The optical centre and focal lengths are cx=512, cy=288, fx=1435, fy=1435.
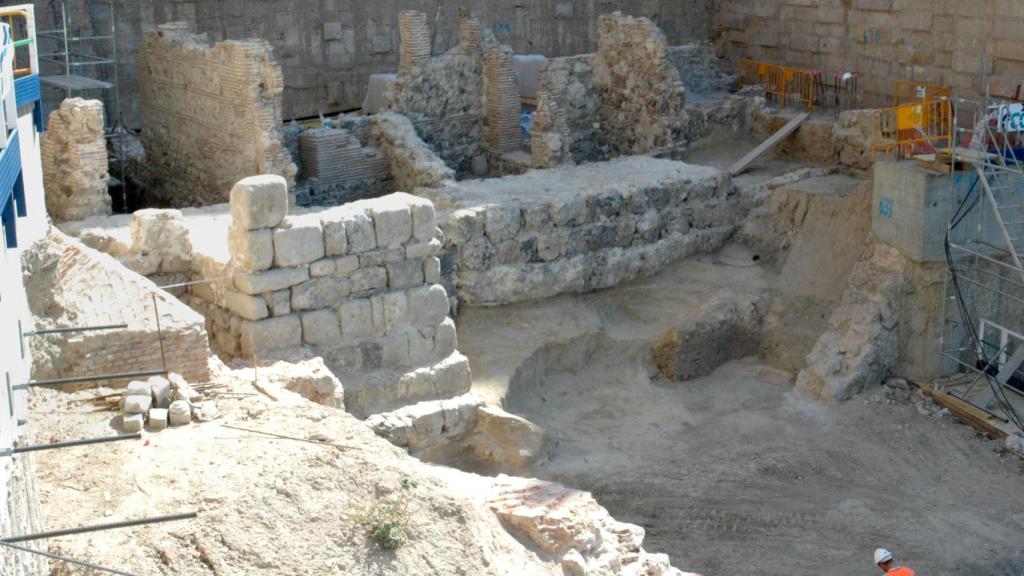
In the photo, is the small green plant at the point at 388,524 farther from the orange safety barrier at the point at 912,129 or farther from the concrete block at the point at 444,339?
the orange safety barrier at the point at 912,129

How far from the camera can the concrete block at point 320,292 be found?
12.6 metres

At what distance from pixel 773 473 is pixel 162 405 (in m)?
6.73

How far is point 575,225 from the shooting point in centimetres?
1684

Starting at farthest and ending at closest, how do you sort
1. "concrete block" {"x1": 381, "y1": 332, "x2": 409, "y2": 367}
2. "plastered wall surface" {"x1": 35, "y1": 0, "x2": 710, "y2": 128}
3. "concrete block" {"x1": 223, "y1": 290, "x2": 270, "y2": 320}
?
"plastered wall surface" {"x1": 35, "y1": 0, "x2": 710, "y2": 128}, "concrete block" {"x1": 381, "y1": 332, "x2": 409, "y2": 367}, "concrete block" {"x1": 223, "y1": 290, "x2": 270, "y2": 320}

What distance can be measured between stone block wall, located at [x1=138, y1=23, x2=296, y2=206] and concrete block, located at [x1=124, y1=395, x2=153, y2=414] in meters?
7.53

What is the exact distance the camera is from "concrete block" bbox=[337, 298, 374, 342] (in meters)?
13.0

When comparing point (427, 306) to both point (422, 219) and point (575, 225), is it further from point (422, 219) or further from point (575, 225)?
point (575, 225)

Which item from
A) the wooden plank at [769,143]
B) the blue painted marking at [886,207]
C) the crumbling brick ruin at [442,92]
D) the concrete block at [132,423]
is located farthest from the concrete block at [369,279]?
the wooden plank at [769,143]

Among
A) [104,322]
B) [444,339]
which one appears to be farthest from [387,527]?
[444,339]

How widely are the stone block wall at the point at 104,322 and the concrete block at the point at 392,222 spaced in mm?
2426

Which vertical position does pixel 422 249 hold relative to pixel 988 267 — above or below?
above

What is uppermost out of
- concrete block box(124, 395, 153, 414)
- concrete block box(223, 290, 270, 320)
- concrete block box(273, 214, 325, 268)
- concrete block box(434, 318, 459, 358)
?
concrete block box(273, 214, 325, 268)

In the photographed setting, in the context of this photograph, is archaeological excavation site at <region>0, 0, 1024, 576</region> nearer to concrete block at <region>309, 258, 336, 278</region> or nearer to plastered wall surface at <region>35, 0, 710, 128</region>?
concrete block at <region>309, 258, 336, 278</region>

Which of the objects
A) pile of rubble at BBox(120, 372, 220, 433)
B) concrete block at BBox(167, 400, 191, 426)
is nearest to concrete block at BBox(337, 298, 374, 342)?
pile of rubble at BBox(120, 372, 220, 433)
